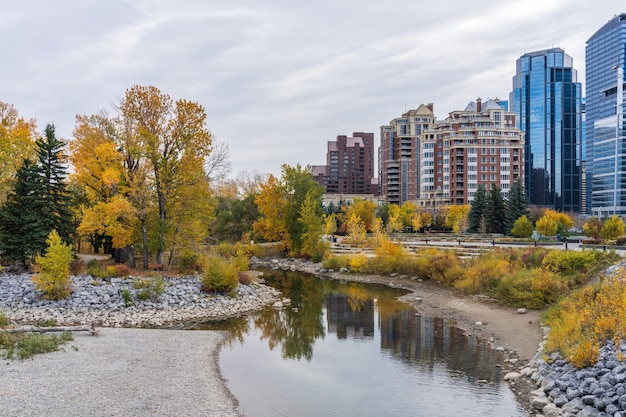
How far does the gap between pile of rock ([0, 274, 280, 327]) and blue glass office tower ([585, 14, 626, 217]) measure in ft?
492

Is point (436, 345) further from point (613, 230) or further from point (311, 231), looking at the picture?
point (311, 231)

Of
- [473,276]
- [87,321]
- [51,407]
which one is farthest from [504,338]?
[87,321]

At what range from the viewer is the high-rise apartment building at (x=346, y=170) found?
601 ft

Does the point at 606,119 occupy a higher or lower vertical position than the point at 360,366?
higher

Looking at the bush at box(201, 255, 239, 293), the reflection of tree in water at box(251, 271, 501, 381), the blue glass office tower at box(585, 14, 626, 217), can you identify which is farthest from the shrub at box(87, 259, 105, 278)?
the blue glass office tower at box(585, 14, 626, 217)

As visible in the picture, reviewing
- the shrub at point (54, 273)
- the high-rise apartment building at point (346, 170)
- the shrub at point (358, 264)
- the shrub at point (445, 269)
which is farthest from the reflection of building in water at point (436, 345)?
the high-rise apartment building at point (346, 170)

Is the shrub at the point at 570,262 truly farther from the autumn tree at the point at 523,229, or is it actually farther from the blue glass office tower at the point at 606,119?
the blue glass office tower at the point at 606,119

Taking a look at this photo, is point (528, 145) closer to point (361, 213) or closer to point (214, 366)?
point (361, 213)

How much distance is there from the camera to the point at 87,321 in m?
26.2

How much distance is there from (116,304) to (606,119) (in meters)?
166

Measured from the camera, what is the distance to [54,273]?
28.1 metres

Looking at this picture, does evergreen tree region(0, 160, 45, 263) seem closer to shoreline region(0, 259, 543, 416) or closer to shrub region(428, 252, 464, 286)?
shoreline region(0, 259, 543, 416)

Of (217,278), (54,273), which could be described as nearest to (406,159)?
(217,278)

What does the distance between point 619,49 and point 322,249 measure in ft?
524
